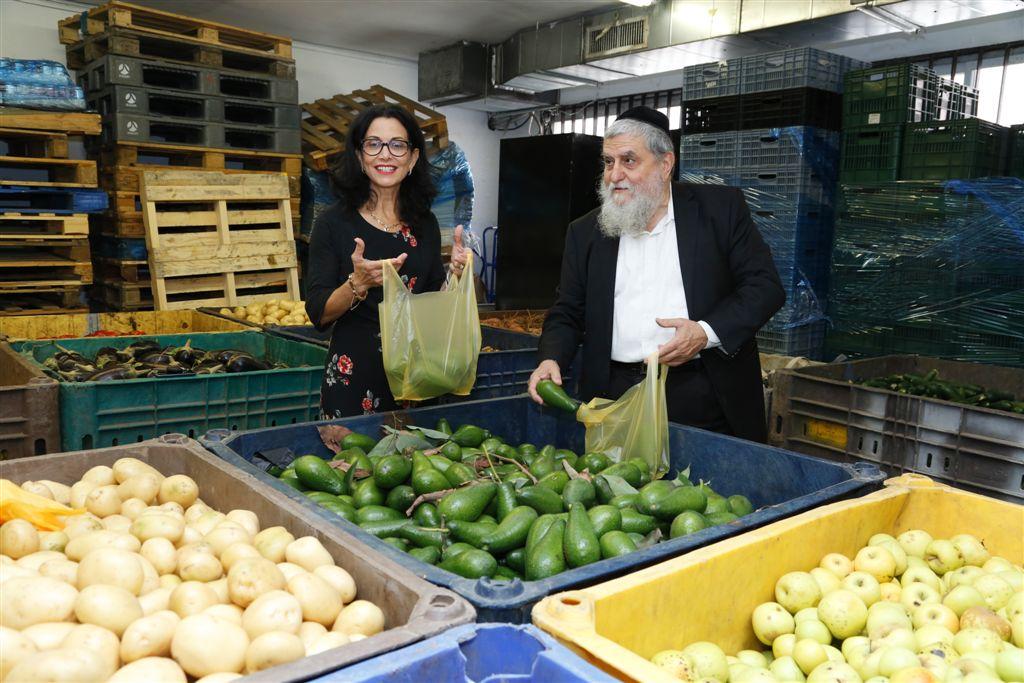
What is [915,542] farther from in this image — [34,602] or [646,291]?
[34,602]

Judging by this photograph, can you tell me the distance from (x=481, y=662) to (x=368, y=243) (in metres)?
2.00

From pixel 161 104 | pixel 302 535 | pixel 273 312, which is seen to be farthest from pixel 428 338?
pixel 161 104

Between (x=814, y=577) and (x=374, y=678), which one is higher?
(x=374, y=678)

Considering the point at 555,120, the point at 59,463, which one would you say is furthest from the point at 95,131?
the point at 555,120

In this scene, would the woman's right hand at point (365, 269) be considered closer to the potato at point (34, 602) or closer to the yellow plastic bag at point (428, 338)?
the yellow plastic bag at point (428, 338)

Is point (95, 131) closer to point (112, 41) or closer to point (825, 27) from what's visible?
point (112, 41)

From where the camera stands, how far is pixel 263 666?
1.02 m

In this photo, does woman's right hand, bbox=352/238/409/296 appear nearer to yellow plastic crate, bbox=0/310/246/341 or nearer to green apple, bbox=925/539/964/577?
green apple, bbox=925/539/964/577

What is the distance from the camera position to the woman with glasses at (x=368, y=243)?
2807 millimetres

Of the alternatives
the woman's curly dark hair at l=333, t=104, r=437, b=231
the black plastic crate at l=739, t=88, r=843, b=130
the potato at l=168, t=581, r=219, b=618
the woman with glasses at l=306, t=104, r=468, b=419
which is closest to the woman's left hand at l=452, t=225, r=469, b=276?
the woman with glasses at l=306, t=104, r=468, b=419

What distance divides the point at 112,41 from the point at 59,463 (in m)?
5.48

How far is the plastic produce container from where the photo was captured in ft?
3.28

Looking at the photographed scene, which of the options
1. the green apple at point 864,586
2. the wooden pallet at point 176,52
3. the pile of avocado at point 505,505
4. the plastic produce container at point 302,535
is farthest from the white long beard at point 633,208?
the wooden pallet at point 176,52

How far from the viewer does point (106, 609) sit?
1.09 metres
